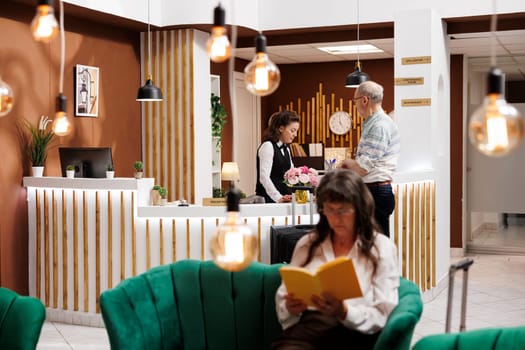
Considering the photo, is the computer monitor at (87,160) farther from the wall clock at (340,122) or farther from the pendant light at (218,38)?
the wall clock at (340,122)

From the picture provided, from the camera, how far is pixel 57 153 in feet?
26.3

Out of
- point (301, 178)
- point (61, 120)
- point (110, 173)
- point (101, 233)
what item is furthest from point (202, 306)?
point (110, 173)

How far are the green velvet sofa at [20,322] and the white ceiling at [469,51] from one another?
7.03 metres

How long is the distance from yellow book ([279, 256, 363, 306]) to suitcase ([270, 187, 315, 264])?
8.95 feet

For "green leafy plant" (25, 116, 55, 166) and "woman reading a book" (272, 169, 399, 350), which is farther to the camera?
"green leafy plant" (25, 116, 55, 166)

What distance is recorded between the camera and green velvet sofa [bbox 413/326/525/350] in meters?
3.09

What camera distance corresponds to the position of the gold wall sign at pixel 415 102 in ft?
26.8

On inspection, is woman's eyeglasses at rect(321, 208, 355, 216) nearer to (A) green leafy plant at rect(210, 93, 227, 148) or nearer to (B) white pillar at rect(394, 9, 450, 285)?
(B) white pillar at rect(394, 9, 450, 285)

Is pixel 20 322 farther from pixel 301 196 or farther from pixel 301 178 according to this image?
pixel 301 196

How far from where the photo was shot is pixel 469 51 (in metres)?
11.2

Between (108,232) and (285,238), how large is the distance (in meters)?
1.75

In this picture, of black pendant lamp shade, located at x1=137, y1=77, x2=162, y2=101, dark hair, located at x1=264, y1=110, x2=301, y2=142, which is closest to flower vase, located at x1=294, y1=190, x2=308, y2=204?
dark hair, located at x1=264, y1=110, x2=301, y2=142

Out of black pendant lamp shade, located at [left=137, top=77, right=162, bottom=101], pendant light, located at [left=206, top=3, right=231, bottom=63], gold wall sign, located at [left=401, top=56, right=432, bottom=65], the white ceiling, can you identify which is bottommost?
pendant light, located at [left=206, top=3, right=231, bottom=63]

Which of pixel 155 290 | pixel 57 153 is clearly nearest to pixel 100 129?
pixel 57 153
